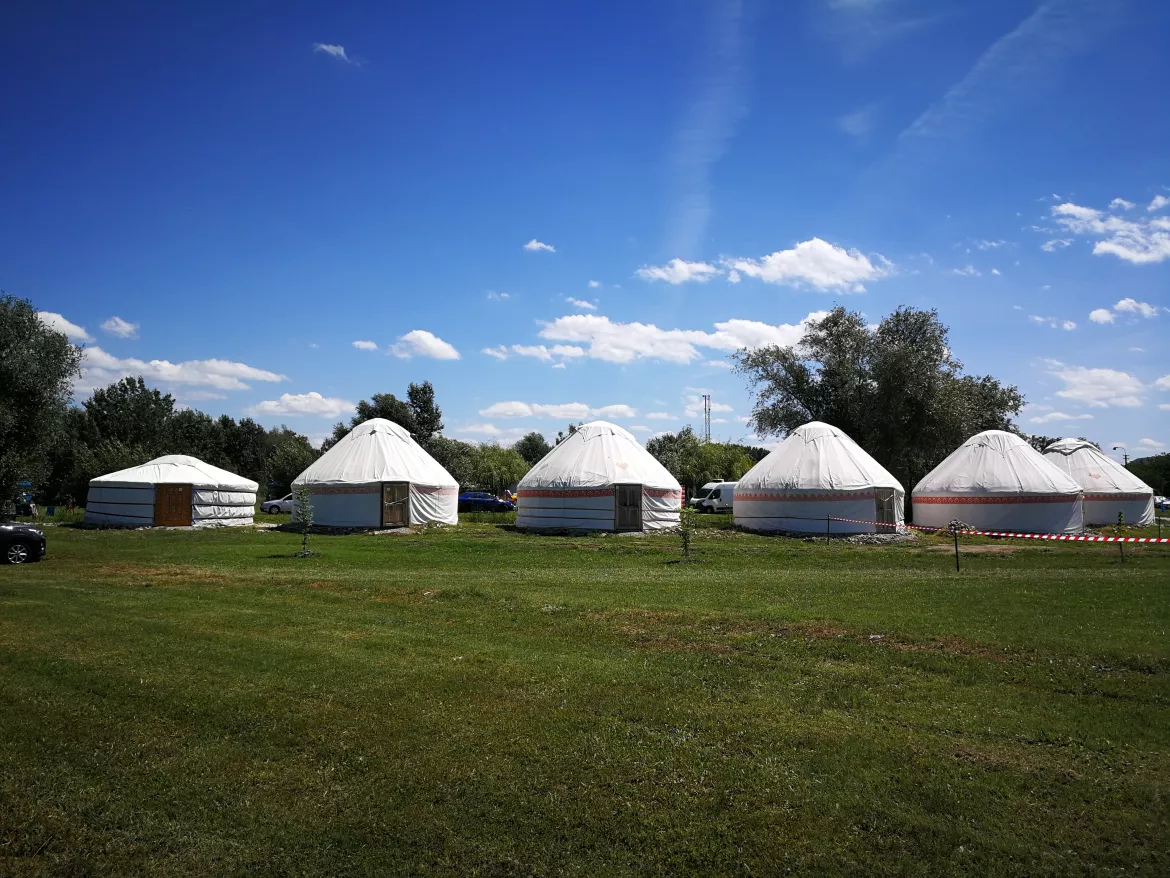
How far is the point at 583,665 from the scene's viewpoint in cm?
683

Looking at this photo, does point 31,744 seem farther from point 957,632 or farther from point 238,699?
point 957,632

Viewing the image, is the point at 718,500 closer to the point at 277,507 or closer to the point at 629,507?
the point at 629,507

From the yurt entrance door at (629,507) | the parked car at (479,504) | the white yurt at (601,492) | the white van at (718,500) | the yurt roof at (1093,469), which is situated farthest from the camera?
the white van at (718,500)

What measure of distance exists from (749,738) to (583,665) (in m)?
2.15

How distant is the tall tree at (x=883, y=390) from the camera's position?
34.8 metres

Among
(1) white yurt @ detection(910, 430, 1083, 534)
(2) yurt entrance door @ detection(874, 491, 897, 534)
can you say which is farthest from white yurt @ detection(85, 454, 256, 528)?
(1) white yurt @ detection(910, 430, 1083, 534)

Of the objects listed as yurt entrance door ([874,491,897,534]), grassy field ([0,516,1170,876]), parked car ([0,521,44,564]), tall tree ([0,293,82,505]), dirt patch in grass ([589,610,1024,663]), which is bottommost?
grassy field ([0,516,1170,876])

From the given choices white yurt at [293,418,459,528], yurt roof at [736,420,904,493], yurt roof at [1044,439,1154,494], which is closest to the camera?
yurt roof at [736,420,904,493]

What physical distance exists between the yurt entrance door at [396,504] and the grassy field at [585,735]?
16660mm

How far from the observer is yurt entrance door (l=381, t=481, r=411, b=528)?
89.7 ft

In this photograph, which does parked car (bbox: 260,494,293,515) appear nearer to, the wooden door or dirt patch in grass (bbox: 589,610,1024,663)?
the wooden door

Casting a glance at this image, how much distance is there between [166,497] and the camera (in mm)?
26562

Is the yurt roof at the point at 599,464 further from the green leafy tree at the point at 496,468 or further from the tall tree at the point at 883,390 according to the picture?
the green leafy tree at the point at 496,468

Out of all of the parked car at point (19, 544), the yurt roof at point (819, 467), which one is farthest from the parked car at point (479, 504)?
the parked car at point (19, 544)
